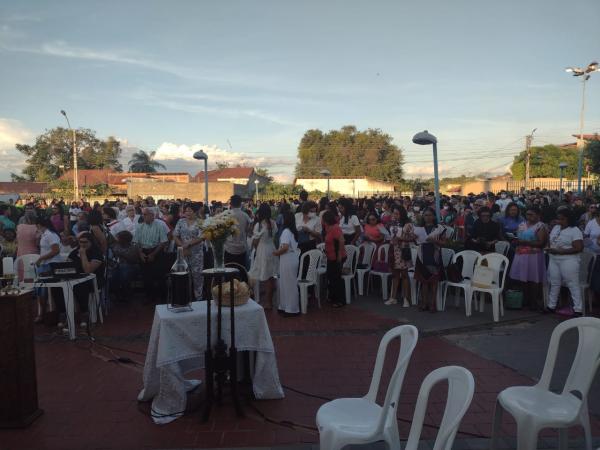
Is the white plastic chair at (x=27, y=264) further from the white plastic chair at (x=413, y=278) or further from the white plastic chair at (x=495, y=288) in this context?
the white plastic chair at (x=495, y=288)

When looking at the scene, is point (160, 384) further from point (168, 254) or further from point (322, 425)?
point (168, 254)

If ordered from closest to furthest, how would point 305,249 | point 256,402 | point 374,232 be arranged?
point 256,402, point 305,249, point 374,232

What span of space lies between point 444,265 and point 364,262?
5.68ft

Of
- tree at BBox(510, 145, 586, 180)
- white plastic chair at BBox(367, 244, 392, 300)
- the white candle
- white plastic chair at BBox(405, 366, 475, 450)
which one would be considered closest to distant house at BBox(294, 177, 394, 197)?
tree at BBox(510, 145, 586, 180)

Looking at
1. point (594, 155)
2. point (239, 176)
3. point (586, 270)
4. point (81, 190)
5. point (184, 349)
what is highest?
point (239, 176)

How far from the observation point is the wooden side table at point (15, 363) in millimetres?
3826

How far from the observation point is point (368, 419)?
119 inches

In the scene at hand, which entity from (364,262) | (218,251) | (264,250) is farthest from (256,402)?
(364,262)

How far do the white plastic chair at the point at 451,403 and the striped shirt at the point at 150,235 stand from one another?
6675mm

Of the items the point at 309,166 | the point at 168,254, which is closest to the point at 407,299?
the point at 168,254

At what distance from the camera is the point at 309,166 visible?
68062 millimetres

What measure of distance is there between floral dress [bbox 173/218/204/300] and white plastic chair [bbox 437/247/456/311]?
13.0 ft

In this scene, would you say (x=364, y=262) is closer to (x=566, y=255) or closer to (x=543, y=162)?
(x=566, y=255)

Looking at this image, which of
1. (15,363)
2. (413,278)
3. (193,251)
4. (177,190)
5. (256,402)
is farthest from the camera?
(177,190)
